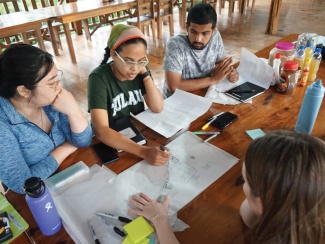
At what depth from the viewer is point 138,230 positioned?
72cm

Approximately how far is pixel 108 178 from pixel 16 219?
0.95 feet

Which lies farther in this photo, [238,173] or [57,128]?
[57,128]

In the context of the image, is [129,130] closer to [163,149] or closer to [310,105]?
[163,149]

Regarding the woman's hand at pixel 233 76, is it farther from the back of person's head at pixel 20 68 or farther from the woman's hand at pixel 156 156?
the back of person's head at pixel 20 68

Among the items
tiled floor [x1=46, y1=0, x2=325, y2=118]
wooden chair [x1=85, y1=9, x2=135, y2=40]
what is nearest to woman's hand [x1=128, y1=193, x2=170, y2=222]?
tiled floor [x1=46, y1=0, x2=325, y2=118]

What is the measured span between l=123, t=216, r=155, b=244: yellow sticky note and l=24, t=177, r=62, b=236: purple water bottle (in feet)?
0.63

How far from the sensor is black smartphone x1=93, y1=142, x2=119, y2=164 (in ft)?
3.32

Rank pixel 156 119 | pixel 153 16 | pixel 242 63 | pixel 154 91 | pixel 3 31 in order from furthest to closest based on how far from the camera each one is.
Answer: pixel 153 16
pixel 3 31
pixel 242 63
pixel 154 91
pixel 156 119

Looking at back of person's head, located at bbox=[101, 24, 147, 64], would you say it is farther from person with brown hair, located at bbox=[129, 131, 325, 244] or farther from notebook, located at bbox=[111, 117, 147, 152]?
person with brown hair, located at bbox=[129, 131, 325, 244]

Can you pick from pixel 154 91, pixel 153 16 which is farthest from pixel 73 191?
pixel 153 16

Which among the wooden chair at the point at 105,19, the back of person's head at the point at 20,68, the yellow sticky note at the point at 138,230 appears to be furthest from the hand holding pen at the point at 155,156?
the wooden chair at the point at 105,19

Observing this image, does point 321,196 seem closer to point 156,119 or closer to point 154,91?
point 156,119

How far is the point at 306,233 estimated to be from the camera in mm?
533

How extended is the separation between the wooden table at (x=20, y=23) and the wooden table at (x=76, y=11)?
0.17 m
